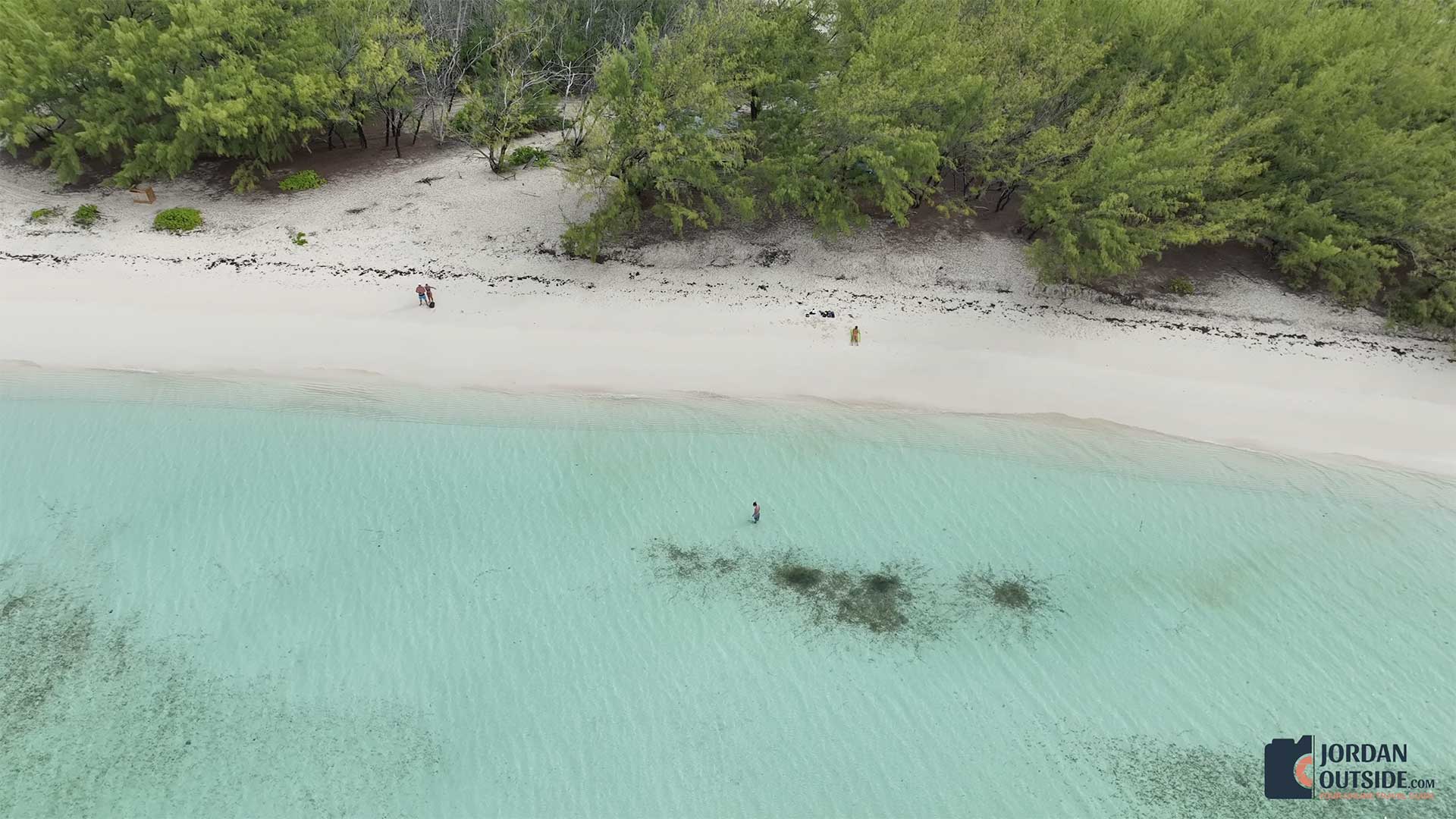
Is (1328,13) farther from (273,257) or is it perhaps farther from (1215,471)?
(273,257)

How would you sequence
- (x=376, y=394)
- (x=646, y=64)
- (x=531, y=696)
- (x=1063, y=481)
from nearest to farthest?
(x=531, y=696)
(x=1063, y=481)
(x=376, y=394)
(x=646, y=64)

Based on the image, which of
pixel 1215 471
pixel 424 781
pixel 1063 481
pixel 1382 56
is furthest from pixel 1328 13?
pixel 424 781

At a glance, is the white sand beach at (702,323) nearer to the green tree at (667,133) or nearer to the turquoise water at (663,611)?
the turquoise water at (663,611)

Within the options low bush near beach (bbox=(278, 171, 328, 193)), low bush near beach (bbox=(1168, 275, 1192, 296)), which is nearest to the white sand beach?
low bush near beach (bbox=(1168, 275, 1192, 296))

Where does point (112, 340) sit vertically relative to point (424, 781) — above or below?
above

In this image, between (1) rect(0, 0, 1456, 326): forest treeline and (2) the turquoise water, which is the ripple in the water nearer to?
(2) the turquoise water

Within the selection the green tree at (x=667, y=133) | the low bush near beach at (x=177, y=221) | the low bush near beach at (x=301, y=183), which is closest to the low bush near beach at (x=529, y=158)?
the green tree at (x=667, y=133)
